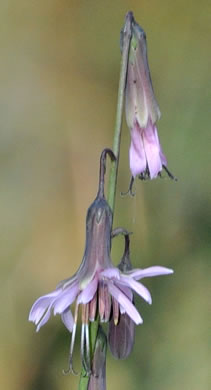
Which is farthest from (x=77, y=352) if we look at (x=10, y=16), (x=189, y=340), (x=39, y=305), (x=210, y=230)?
(x=10, y=16)

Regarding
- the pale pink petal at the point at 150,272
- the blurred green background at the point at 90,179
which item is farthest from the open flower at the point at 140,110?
the blurred green background at the point at 90,179

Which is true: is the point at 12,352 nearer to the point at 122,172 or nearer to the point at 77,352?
the point at 77,352

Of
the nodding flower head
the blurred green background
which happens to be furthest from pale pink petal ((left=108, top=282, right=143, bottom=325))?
the blurred green background

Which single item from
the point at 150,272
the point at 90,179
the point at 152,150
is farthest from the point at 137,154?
the point at 90,179

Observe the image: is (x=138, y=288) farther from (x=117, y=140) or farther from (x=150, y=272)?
(x=117, y=140)

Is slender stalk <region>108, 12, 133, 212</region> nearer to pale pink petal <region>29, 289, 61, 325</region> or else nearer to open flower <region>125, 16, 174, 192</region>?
open flower <region>125, 16, 174, 192</region>

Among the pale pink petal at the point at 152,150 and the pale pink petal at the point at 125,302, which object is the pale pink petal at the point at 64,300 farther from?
the pale pink petal at the point at 152,150
